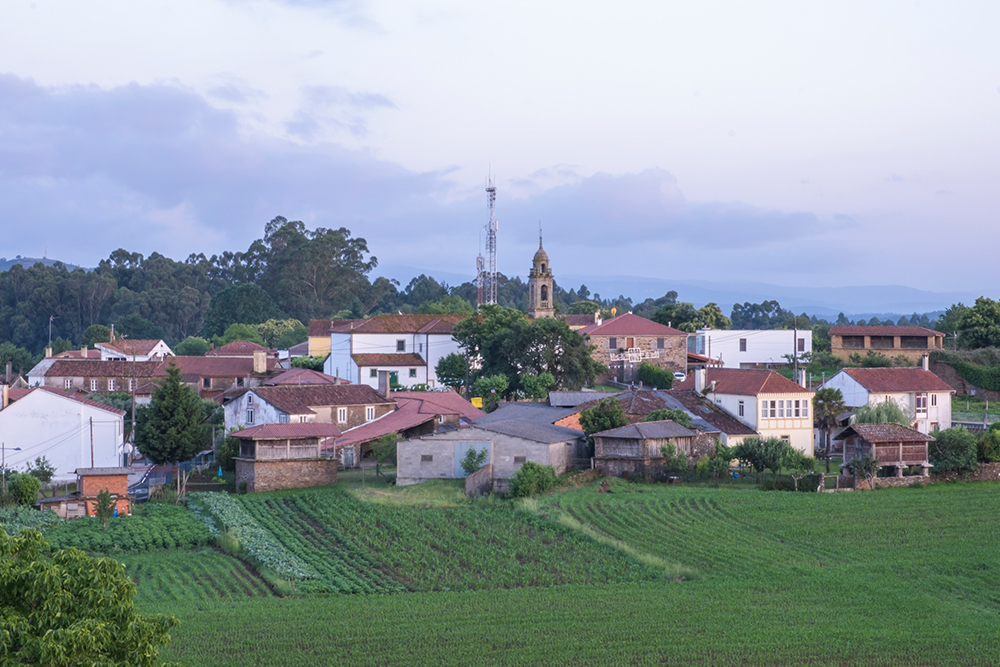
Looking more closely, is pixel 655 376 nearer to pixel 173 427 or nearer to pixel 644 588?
pixel 173 427

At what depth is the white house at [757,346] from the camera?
71250mm

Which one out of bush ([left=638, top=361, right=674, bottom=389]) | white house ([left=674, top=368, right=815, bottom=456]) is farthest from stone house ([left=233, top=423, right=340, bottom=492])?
bush ([left=638, top=361, right=674, bottom=389])

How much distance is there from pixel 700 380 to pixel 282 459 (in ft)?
71.2

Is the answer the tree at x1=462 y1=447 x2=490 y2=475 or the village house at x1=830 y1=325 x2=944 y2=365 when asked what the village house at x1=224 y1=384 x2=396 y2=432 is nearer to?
the tree at x1=462 y1=447 x2=490 y2=475

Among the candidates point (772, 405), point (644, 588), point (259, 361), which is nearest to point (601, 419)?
point (772, 405)

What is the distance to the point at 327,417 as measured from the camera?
166 ft

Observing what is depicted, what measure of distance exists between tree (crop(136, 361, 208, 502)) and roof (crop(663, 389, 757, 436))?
22.8 m

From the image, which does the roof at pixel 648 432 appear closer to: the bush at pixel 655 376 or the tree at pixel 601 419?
the tree at pixel 601 419

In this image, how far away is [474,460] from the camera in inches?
1623

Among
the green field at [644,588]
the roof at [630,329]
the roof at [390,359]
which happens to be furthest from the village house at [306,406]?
the roof at [630,329]

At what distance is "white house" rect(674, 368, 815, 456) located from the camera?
46750 mm

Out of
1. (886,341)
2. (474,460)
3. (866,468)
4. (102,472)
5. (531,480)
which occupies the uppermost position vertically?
(886,341)

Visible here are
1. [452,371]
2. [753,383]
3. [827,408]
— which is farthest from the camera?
[452,371]

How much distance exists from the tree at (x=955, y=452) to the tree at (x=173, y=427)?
32661 mm
